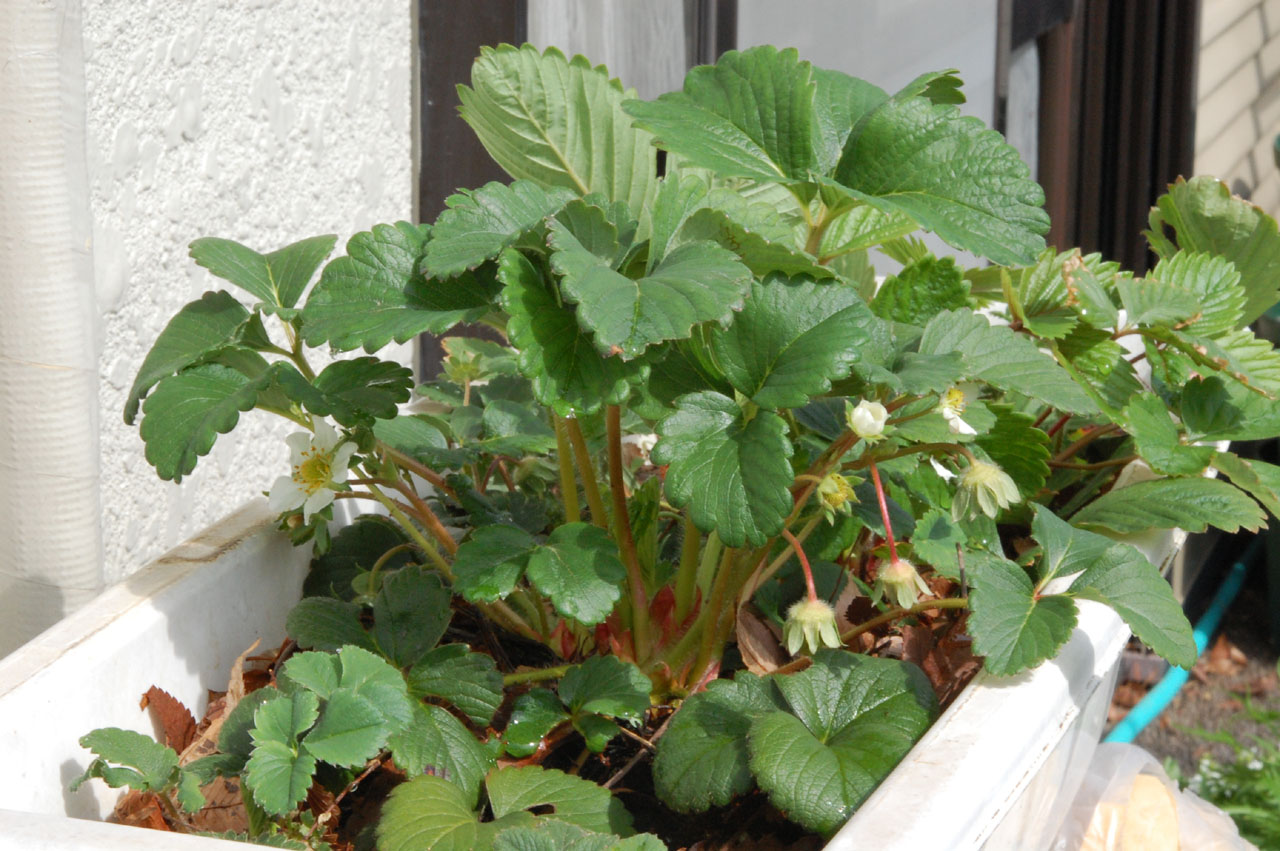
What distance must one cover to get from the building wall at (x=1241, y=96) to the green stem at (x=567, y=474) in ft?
7.88

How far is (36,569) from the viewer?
3.32 ft

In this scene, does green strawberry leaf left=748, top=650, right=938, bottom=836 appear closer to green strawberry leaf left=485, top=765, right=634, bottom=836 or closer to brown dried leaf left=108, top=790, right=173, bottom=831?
green strawberry leaf left=485, top=765, right=634, bottom=836

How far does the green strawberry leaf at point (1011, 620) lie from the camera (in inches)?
26.7

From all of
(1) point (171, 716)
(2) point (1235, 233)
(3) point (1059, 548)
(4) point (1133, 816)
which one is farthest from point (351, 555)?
(2) point (1235, 233)

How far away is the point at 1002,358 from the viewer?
77cm

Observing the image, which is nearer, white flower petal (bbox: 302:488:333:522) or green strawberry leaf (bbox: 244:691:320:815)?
green strawberry leaf (bbox: 244:691:320:815)

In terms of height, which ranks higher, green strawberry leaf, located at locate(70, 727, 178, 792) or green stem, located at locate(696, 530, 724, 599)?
green stem, located at locate(696, 530, 724, 599)

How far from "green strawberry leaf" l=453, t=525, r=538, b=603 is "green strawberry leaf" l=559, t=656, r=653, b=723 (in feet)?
0.24

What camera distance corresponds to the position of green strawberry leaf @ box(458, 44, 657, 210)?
2.77 ft

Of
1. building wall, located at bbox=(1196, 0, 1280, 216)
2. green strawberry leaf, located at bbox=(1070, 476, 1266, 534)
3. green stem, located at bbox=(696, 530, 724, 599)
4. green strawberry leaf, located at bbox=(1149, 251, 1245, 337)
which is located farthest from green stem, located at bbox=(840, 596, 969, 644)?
building wall, located at bbox=(1196, 0, 1280, 216)

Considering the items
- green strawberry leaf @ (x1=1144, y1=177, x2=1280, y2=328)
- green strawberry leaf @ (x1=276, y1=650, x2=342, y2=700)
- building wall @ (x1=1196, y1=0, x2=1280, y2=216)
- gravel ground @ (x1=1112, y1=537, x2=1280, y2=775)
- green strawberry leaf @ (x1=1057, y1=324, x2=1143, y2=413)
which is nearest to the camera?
green strawberry leaf @ (x1=276, y1=650, x2=342, y2=700)

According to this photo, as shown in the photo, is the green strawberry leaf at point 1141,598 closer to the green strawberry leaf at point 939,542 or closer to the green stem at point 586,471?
the green strawberry leaf at point 939,542

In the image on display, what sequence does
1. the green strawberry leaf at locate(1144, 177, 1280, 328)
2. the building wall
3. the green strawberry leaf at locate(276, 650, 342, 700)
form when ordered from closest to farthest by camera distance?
the green strawberry leaf at locate(276, 650, 342, 700)
the green strawberry leaf at locate(1144, 177, 1280, 328)
the building wall

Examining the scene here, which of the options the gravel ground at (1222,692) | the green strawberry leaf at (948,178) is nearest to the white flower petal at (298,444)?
the green strawberry leaf at (948,178)
